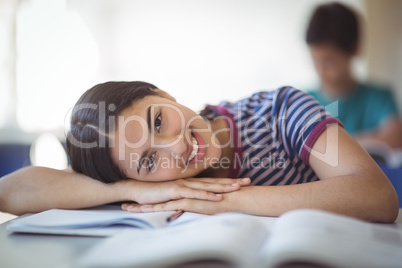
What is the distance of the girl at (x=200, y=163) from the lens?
82cm

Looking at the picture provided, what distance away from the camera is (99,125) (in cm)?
93

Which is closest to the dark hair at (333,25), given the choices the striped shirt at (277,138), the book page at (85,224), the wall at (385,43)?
the striped shirt at (277,138)

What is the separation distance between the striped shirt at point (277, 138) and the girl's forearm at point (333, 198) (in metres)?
0.14

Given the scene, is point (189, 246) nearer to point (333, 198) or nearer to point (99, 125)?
point (333, 198)

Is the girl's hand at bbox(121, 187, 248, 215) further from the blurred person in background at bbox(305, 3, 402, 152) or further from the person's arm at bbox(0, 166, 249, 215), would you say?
the blurred person in background at bbox(305, 3, 402, 152)

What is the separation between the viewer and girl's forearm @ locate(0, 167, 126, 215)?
3.16 feet

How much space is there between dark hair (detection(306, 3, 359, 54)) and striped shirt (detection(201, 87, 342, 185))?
1198 mm

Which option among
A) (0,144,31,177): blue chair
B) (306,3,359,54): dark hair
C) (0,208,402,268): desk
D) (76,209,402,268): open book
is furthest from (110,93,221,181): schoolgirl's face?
(306,3,359,54): dark hair

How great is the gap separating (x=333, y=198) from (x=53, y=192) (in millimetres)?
641

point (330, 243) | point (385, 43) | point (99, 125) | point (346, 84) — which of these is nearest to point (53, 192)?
point (99, 125)

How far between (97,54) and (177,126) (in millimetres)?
3074

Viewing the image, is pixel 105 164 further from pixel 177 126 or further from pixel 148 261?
pixel 148 261

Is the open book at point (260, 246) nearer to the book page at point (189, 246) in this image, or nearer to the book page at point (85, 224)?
the book page at point (189, 246)

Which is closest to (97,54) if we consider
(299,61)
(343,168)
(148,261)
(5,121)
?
(5,121)
